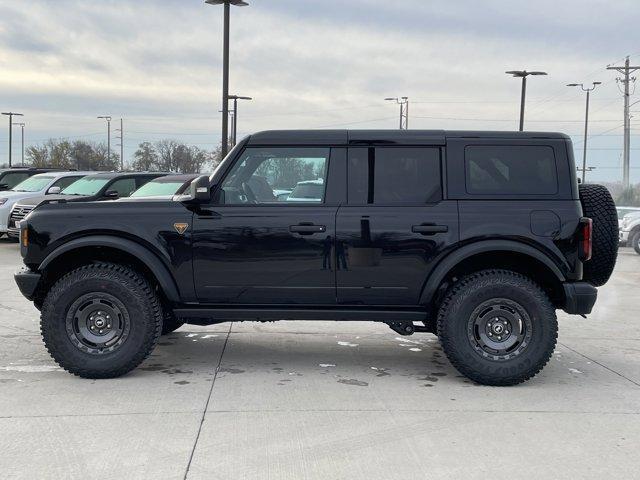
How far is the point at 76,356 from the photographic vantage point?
5785 mm

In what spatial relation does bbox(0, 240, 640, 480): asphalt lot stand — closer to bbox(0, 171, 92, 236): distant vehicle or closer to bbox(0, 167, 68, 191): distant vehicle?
bbox(0, 171, 92, 236): distant vehicle

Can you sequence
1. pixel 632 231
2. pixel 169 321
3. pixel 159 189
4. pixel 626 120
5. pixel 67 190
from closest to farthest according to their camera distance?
pixel 169 321
pixel 159 189
pixel 67 190
pixel 632 231
pixel 626 120

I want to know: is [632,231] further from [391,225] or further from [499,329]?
[391,225]

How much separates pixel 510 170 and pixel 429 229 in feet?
2.64

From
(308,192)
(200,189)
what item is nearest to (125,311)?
(200,189)

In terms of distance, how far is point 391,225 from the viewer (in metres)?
5.72

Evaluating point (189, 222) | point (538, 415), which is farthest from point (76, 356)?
point (538, 415)

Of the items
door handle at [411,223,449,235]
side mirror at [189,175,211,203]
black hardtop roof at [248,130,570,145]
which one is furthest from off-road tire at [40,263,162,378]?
door handle at [411,223,449,235]

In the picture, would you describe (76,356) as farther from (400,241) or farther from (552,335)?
(552,335)

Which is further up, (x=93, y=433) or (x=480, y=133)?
(x=480, y=133)

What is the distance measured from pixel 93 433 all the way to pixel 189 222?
6.06 feet

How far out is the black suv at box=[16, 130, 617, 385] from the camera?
18.7 feet

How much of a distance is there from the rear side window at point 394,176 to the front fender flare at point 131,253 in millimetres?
1544

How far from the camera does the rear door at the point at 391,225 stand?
5715 mm
